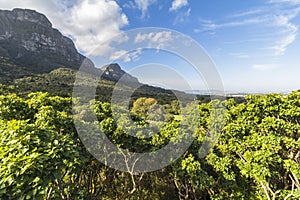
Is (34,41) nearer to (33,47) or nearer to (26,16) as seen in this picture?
(33,47)

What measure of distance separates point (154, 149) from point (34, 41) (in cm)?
14587

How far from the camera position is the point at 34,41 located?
127 metres

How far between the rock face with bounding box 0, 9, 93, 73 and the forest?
292ft

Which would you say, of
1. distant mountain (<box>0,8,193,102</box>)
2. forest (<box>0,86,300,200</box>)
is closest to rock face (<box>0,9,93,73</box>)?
distant mountain (<box>0,8,193,102</box>)

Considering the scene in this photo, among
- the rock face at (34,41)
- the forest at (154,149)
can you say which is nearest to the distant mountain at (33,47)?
the rock face at (34,41)

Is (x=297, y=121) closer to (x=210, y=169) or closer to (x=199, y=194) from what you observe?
(x=210, y=169)

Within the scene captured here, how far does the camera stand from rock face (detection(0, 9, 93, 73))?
10088cm

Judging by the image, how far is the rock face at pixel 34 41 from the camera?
101 m

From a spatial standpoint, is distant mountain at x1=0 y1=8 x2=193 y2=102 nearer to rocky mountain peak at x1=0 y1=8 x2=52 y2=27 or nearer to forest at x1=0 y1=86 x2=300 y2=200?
rocky mountain peak at x1=0 y1=8 x2=52 y2=27

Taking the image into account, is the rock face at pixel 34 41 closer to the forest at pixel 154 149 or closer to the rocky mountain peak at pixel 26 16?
the rocky mountain peak at pixel 26 16

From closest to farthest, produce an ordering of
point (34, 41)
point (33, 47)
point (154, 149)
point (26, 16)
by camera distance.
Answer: point (154, 149) < point (33, 47) < point (34, 41) < point (26, 16)

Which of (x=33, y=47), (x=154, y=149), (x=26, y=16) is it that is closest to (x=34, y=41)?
(x=33, y=47)

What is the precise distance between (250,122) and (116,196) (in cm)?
764

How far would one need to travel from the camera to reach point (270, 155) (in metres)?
7.38
